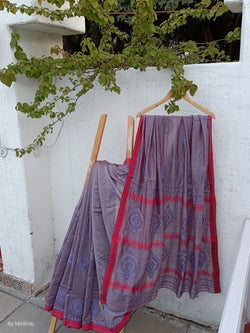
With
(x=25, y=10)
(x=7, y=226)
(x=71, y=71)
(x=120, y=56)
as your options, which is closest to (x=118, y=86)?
(x=120, y=56)

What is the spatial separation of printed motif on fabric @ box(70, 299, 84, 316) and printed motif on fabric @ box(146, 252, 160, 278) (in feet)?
1.68

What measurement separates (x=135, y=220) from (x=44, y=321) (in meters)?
1.27

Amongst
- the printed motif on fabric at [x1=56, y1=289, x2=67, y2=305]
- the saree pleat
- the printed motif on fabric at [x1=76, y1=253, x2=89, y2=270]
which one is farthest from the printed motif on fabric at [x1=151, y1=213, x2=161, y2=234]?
the printed motif on fabric at [x1=56, y1=289, x2=67, y2=305]

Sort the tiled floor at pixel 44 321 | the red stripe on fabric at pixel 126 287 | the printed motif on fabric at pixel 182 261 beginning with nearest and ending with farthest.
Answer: the red stripe on fabric at pixel 126 287 < the printed motif on fabric at pixel 182 261 < the tiled floor at pixel 44 321

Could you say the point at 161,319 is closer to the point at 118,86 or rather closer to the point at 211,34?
the point at 118,86

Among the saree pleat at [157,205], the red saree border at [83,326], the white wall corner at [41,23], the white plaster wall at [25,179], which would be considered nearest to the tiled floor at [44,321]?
A: the white plaster wall at [25,179]

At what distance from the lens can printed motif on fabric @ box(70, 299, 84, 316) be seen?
1929mm

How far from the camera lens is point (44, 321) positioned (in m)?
2.36

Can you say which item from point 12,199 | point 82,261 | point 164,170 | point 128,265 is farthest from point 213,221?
point 12,199

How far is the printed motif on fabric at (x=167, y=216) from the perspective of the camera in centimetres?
187

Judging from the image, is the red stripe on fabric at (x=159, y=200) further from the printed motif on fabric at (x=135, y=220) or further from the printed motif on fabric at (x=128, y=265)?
the printed motif on fabric at (x=128, y=265)

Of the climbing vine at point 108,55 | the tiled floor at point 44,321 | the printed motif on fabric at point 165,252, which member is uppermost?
the climbing vine at point 108,55

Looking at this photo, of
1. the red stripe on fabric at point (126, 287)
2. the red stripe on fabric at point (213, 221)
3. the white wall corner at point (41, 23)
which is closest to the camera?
the red stripe on fabric at point (126, 287)

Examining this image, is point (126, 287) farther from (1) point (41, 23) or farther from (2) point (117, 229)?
(1) point (41, 23)
